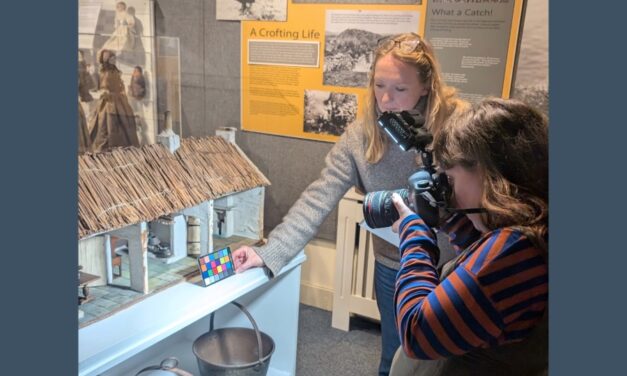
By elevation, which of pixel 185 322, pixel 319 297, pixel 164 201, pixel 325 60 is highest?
→ pixel 325 60

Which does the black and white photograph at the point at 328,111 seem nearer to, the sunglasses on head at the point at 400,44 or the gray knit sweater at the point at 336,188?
the gray knit sweater at the point at 336,188

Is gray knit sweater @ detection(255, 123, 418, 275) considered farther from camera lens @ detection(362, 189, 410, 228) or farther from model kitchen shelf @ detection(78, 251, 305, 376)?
camera lens @ detection(362, 189, 410, 228)

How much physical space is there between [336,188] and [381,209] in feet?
1.08

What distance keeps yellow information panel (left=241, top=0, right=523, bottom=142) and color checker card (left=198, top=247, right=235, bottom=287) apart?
1.01 feet

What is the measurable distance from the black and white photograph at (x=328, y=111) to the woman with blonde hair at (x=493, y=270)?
0.49 metres

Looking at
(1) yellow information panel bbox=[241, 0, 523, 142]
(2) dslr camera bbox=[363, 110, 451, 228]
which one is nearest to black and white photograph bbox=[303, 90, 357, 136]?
(1) yellow information panel bbox=[241, 0, 523, 142]

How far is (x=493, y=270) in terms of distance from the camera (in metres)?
0.61

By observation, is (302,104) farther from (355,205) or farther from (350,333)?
(350,333)

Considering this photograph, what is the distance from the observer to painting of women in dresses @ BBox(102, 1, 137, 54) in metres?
0.90

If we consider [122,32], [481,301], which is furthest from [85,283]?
[481,301]

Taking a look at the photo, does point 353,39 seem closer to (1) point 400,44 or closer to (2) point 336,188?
(1) point 400,44

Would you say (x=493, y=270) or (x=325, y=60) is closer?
(x=493, y=270)

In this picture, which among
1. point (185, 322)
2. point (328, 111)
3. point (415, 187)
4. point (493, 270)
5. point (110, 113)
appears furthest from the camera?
point (328, 111)

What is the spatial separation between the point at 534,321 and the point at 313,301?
52.0 inches
